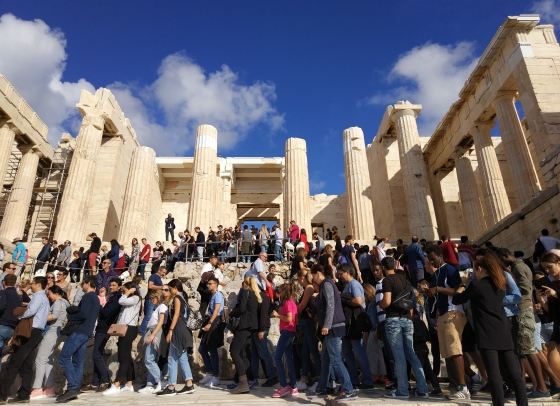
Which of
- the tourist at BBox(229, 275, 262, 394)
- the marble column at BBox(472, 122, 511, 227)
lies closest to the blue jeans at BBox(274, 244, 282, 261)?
the tourist at BBox(229, 275, 262, 394)

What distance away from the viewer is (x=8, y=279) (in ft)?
20.9

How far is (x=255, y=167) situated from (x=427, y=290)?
23.2 meters

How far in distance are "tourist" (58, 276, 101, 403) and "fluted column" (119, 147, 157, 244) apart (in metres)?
15.0

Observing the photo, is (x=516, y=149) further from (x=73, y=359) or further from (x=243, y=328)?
(x=73, y=359)

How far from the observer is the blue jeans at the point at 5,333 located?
599cm

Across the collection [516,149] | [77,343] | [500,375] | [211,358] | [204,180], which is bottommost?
[500,375]

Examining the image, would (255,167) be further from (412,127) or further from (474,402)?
(474,402)

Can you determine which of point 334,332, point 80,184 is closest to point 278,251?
point 334,332

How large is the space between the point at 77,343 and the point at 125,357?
760 mm

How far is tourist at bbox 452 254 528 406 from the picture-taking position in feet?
11.6

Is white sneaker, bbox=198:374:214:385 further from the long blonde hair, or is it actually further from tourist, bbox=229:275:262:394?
the long blonde hair

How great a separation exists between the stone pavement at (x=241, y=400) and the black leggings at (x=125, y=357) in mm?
311

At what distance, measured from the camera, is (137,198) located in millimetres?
21641

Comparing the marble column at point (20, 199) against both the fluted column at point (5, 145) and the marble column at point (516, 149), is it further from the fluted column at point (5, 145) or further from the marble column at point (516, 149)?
the marble column at point (516, 149)
